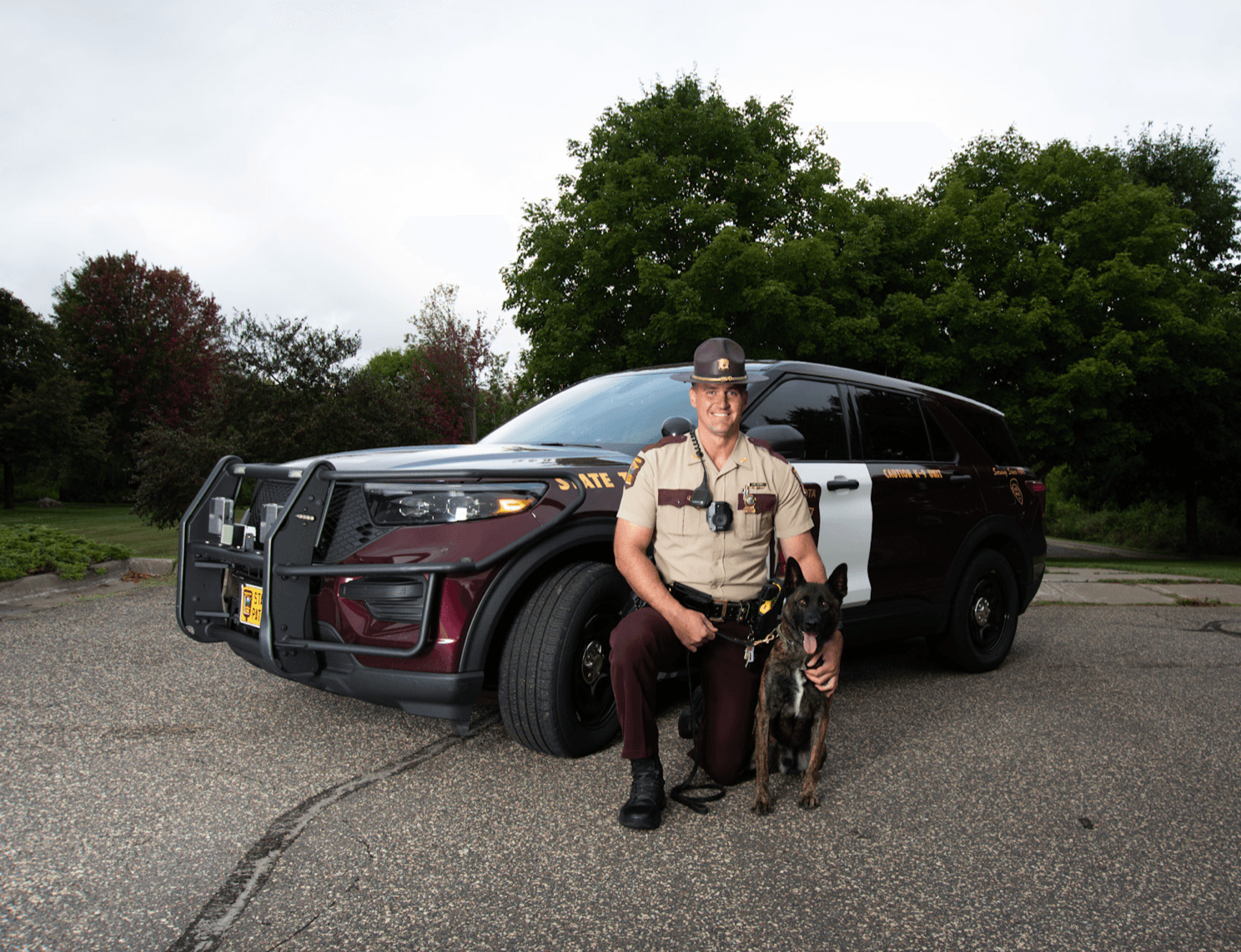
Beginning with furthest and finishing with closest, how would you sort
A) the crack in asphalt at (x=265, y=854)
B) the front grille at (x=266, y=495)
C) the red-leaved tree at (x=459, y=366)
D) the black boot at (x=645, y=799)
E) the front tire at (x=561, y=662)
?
the red-leaved tree at (x=459, y=366) → the front grille at (x=266, y=495) → the front tire at (x=561, y=662) → the black boot at (x=645, y=799) → the crack in asphalt at (x=265, y=854)

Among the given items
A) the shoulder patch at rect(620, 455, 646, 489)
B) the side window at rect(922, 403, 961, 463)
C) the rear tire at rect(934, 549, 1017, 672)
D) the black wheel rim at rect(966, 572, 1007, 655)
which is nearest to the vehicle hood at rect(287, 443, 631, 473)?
the shoulder patch at rect(620, 455, 646, 489)

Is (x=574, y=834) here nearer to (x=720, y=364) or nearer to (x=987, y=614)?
(x=720, y=364)

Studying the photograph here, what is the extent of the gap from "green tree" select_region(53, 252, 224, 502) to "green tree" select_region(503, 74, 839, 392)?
24.2 meters

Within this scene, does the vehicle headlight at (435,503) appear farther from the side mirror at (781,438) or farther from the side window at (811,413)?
the side window at (811,413)

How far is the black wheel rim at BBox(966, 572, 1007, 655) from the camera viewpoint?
5195 mm

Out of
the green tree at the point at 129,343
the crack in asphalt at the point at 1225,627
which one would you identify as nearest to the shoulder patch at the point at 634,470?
the crack in asphalt at the point at 1225,627

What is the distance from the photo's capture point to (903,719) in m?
4.24

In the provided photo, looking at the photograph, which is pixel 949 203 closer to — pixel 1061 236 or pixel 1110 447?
pixel 1061 236

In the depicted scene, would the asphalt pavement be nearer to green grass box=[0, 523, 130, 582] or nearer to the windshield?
the windshield

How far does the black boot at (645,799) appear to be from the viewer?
2893 millimetres

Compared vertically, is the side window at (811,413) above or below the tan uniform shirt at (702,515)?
above

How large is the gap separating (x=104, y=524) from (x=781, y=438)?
23.6 m

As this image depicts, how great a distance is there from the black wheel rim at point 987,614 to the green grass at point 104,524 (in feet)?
31.9

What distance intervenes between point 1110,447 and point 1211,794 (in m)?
18.0
